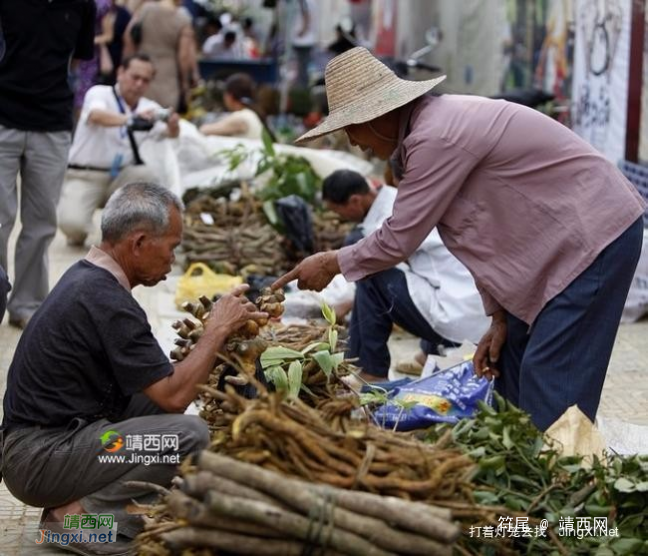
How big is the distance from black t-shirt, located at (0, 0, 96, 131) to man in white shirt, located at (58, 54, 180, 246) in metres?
2.29

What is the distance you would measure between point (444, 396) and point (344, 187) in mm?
1804

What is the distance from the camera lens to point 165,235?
155 inches

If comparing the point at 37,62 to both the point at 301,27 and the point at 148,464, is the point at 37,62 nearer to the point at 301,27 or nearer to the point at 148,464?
the point at 148,464

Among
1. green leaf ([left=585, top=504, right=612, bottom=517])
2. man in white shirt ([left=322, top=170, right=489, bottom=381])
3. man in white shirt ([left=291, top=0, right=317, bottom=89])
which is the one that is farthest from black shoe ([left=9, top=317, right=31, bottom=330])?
man in white shirt ([left=291, top=0, right=317, bottom=89])

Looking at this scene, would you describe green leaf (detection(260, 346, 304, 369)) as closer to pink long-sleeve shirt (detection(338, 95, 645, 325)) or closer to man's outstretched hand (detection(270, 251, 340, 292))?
man's outstretched hand (detection(270, 251, 340, 292))

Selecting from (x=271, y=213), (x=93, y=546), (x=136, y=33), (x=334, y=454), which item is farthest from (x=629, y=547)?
(x=136, y=33)

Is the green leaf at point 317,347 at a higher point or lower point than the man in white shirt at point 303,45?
higher

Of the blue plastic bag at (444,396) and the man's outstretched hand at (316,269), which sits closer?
the man's outstretched hand at (316,269)

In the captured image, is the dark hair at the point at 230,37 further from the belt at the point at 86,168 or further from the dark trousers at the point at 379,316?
the dark trousers at the point at 379,316

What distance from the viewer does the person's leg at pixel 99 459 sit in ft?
12.6

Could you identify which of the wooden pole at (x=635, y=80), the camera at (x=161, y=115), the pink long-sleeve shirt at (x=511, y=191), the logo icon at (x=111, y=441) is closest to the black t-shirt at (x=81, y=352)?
the logo icon at (x=111, y=441)

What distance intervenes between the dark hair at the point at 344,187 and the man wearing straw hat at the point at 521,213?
2.38 metres

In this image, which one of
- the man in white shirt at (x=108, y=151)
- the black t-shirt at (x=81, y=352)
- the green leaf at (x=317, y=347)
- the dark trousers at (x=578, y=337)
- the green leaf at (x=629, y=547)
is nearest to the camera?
the green leaf at (x=629, y=547)

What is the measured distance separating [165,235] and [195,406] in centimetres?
158
